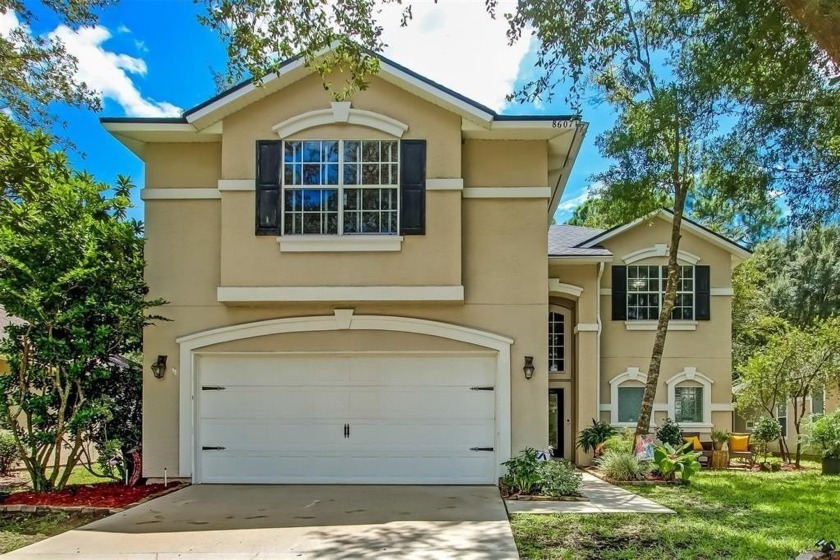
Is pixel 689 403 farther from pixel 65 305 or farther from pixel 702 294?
pixel 65 305

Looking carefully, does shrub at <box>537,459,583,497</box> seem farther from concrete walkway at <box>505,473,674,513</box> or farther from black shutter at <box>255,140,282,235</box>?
black shutter at <box>255,140,282,235</box>

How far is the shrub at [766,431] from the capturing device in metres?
16.0

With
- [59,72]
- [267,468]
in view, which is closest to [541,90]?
[267,468]

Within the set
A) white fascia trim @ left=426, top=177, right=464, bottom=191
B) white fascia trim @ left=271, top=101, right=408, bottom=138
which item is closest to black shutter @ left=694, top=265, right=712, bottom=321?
white fascia trim @ left=426, top=177, right=464, bottom=191

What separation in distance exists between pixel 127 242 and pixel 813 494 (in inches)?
453

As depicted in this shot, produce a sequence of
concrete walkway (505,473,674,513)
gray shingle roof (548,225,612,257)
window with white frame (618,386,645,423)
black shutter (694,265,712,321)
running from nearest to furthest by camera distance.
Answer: concrete walkway (505,473,674,513) < gray shingle roof (548,225,612,257) < window with white frame (618,386,645,423) < black shutter (694,265,712,321)

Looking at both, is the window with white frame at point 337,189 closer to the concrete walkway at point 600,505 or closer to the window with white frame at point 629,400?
the concrete walkway at point 600,505

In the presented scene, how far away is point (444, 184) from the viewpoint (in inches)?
391

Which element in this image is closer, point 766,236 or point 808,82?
point 808,82

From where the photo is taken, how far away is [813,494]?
32.9ft

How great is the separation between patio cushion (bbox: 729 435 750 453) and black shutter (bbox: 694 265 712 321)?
3.10 meters

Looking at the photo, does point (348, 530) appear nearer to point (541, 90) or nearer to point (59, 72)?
point (541, 90)

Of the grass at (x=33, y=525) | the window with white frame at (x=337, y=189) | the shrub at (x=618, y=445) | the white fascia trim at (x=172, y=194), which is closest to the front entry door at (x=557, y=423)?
the shrub at (x=618, y=445)

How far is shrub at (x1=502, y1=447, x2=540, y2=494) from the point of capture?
9008mm
